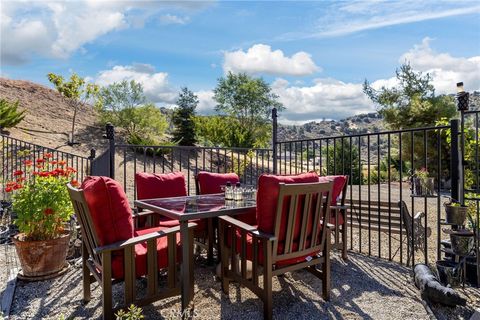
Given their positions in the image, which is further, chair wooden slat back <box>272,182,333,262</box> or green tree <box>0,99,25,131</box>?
green tree <box>0,99,25,131</box>

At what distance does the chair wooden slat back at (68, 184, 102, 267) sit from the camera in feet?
6.98

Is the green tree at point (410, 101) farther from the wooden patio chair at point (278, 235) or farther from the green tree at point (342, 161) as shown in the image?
the wooden patio chair at point (278, 235)

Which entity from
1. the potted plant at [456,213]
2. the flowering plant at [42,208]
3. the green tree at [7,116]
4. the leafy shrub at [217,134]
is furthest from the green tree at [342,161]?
the green tree at [7,116]

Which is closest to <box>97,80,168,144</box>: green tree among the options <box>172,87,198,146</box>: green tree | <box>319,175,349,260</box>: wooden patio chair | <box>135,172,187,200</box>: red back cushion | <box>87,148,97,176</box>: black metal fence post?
<box>172,87,198,146</box>: green tree

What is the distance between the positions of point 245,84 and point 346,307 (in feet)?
78.1

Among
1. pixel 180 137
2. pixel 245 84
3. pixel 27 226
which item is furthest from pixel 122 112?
pixel 27 226

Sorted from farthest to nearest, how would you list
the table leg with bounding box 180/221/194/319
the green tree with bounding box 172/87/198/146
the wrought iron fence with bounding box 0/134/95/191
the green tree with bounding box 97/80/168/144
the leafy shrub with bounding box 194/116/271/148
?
the leafy shrub with bounding box 194/116/271/148
the green tree with bounding box 172/87/198/146
the green tree with bounding box 97/80/168/144
the wrought iron fence with bounding box 0/134/95/191
the table leg with bounding box 180/221/194/319

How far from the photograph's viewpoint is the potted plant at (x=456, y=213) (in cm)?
292

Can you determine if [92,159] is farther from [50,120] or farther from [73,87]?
[50,120]

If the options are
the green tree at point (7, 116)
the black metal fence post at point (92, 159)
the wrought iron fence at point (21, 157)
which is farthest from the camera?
the green tree at point (7, 116)

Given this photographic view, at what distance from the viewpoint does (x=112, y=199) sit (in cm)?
217

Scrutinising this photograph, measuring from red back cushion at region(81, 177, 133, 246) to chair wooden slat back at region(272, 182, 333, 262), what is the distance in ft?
3.36

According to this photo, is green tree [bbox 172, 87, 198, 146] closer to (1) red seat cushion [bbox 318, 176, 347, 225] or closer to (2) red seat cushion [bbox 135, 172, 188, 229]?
(2) red seat cushion [bbox 135, 172, 188, 229]

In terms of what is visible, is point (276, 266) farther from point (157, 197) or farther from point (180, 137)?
point (180, 137)
